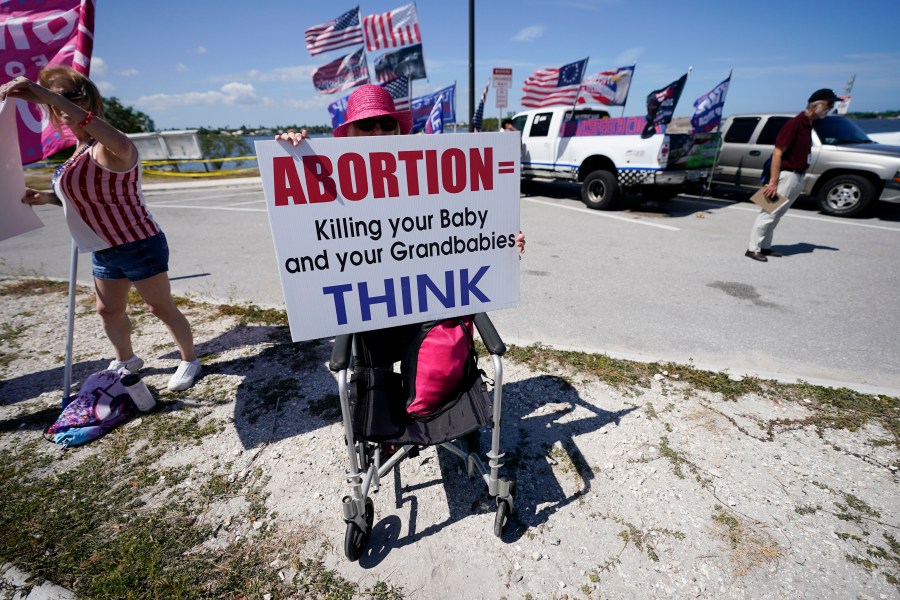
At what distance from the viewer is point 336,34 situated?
1142 cm

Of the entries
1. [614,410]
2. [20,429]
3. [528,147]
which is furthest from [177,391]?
[528,147]

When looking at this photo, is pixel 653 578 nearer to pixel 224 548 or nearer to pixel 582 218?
pixel 224 548

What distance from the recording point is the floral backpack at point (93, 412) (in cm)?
246

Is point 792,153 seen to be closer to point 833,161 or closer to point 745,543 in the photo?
point 833,161

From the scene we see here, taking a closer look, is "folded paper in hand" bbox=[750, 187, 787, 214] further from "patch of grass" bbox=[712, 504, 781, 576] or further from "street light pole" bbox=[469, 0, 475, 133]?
"street light pole" bbox=[469, 0, 475, 133]

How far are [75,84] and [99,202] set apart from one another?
0.62m

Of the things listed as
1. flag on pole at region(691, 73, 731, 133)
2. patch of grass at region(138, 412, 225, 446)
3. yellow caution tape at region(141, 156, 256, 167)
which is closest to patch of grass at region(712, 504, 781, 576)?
patch of grass at region(138, 412, 225, 446)

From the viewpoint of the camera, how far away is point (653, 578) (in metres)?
1.71

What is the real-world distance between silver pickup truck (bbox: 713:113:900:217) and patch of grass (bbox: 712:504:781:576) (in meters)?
6.85

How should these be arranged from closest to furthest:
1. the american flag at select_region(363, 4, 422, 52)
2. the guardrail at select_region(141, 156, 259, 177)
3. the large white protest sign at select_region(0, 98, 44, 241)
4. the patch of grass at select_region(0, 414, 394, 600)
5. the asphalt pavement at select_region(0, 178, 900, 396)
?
the patch of grass at select_region(0, 414, 394, 600) < the large white protest sign at select_region(0, 98, 44, 241) < the asphalt pavement at select_region(0, 178, 900, 396) < the american flag at select_region(363, 4, 422, 52) < the guardrail at select_region(141, 156, 259, 177)

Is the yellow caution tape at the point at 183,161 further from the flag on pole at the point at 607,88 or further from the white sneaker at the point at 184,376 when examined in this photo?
the white sneaker at the point at 184,376

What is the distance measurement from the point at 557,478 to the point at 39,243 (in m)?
9.50

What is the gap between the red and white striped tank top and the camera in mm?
2193

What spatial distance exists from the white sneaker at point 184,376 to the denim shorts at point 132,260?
0.78 metres
